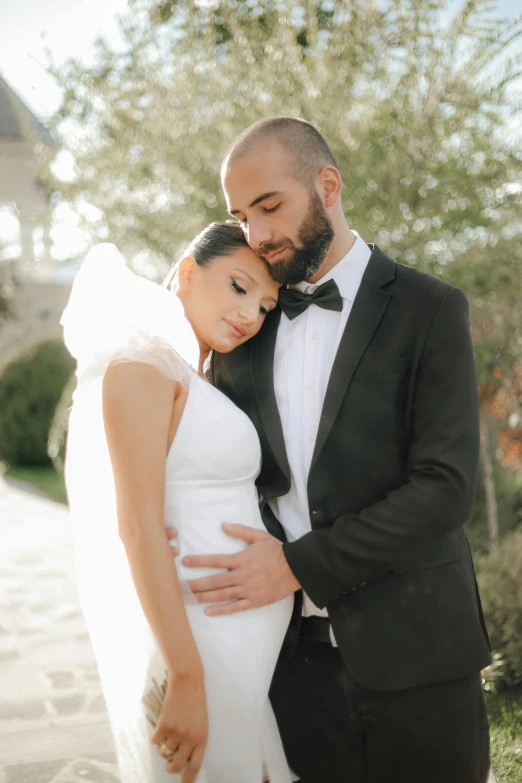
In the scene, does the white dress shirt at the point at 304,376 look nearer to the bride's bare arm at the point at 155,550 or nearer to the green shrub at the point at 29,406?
the bride's bare arm at the point at 155,550

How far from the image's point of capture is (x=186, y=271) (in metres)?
2.37

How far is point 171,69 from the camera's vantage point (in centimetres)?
595

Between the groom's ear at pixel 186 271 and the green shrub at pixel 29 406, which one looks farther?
the green shrub at pixel 29 406

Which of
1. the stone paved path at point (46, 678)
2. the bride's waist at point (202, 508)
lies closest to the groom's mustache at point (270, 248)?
the bride's waist at point (202, 508)

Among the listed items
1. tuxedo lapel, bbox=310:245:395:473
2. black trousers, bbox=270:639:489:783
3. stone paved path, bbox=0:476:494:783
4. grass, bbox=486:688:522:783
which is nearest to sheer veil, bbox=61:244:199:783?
tuxedo lapel, bbox=310:245:395:473

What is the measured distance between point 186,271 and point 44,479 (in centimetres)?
1087

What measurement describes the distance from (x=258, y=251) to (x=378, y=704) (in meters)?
1.29

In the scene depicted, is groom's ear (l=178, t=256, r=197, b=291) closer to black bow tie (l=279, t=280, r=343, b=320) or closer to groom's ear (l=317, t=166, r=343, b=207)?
black bow tie (l=279, t=280, r=343, b=320)

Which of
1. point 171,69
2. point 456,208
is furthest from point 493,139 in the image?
point 171,69

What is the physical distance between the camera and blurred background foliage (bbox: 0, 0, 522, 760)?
4.99 meters

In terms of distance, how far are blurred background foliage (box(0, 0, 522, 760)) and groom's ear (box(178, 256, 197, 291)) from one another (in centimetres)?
293

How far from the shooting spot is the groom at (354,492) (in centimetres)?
201

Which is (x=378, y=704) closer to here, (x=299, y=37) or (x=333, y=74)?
(x=333, y=74)

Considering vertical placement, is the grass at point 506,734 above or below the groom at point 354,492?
below
